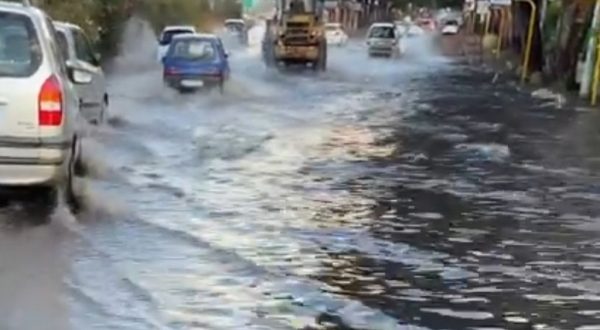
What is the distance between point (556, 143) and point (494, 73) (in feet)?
97.9

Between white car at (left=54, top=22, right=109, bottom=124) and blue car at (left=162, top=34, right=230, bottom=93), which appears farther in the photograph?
blue car at (left=162, top=34, right=230, bottom=93)

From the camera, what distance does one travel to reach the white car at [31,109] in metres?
12.0

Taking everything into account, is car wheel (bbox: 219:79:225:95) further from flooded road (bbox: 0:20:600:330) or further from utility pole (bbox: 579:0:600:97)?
utility pole (bbox: 579:0:600:97)

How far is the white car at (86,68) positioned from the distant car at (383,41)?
49.2 meters

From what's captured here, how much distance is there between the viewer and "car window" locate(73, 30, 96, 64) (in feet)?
65.1

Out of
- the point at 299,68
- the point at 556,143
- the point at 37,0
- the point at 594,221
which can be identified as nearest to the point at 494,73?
the point at 299,68

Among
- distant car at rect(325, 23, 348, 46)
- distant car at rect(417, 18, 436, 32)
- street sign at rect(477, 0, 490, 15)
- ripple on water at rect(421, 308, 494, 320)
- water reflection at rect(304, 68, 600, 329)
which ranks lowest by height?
distant car at rect(417, 18, 436, 32)

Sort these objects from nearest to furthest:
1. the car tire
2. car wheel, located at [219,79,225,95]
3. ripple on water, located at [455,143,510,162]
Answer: ripple on water, located at [455,143,510,162], car wheel, located at [219,79,225,95], the car tire

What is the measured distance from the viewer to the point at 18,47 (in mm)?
12539

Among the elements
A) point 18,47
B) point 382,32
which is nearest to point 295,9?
point 382,32


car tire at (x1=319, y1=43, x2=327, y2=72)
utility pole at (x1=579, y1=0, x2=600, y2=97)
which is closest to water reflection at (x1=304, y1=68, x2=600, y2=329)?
utility pole at (x1=579, y1=0, x2=600, y2=97)

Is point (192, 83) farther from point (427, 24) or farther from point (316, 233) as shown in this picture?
point (427, 24)

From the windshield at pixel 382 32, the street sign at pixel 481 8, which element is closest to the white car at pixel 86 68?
the windshield at pixel 382 32

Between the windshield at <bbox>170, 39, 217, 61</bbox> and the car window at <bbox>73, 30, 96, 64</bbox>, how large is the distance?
11995mm
